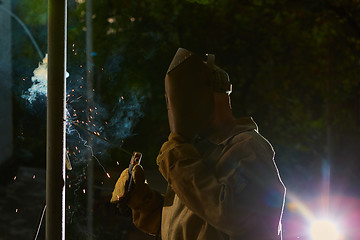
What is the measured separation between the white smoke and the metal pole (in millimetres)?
359

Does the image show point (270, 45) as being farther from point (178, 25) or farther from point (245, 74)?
point (178, 25)

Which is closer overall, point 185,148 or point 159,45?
point 185,148

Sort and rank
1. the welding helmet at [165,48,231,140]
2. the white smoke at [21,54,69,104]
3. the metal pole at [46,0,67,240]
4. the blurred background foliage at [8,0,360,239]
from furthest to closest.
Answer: the blurred background foliage at [8,0,360,239] < the white smoke at [21,54,69,104] < the welding helmet at [165,48,231,140] < the metal pole at [46,0,67,240]

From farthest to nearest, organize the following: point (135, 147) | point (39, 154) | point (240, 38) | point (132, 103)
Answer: point (240, 38) → point (135, 147) → point (39, 154) → point (132, 103)

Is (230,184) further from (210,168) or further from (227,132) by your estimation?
(227,132)

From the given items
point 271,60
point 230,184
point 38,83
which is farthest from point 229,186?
point 271,60

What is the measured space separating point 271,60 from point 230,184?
5.90m

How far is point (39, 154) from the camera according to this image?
315 centimetres

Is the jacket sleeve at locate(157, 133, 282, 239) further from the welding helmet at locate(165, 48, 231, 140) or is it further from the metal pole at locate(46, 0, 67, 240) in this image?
the metal pole at locate(46, 0, 67, 240)

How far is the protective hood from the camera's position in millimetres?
1608

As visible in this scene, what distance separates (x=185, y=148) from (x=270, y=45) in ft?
18.9

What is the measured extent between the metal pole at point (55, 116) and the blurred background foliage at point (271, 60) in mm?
2080

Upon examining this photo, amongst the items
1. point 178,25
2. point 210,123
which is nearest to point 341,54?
point 178,25

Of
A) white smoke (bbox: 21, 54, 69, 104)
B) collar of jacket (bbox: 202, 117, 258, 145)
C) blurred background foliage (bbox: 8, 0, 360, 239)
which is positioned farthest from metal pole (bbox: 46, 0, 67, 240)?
blurred background foliage (bbox: 8, 0, 360, 239)
